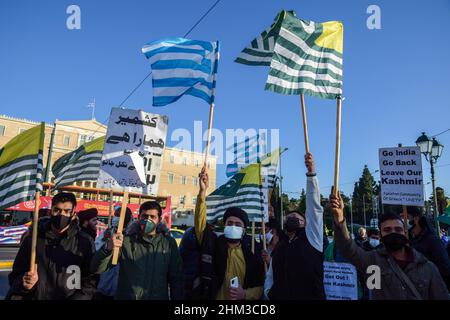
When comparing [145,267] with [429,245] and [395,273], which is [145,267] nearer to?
[395,273]

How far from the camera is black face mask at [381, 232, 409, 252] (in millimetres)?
3332

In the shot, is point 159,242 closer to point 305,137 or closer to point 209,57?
point 305,137

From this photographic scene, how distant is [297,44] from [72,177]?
7.76 m

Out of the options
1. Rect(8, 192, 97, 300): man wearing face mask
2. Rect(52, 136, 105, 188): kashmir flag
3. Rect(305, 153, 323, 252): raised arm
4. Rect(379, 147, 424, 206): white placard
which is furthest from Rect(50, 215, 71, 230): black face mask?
Rect(52, 136, 105, 188): kashmir flag

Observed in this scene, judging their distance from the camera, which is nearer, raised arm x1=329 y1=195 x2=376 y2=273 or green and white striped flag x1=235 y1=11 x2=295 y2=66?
raised arm x1=329 y1=195 x2=376 y2=273

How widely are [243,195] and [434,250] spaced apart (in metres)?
4.00

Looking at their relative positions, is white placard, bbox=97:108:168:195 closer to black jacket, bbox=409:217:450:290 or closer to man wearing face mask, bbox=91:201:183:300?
man wearing face mask, bbox=91:201:183:300

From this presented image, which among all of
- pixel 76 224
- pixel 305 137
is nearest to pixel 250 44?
pixel 305 137

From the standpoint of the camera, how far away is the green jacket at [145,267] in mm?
3666

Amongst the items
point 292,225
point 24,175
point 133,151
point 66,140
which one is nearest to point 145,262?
point 133,151

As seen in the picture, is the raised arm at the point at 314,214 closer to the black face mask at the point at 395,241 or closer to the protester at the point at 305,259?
the protester at the point at 305,259

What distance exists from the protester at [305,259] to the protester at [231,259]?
0.24m

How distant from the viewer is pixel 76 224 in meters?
3.88

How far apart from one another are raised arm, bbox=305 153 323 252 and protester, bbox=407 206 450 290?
5.86 feet
